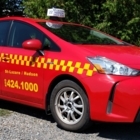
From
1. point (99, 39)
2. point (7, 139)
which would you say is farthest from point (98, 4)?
point (7, 139)

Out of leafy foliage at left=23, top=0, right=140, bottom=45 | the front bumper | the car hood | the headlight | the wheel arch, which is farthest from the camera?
leafy foliage at left=23, top=0, right=140, bottom=45

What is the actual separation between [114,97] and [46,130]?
1058 millimetres

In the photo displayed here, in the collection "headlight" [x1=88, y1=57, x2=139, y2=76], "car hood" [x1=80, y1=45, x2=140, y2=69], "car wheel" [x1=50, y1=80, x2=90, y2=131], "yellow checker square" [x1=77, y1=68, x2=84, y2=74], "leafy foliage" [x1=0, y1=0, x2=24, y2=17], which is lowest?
"car wheel" [x1=50, y1=80, x2=90, y2=131]

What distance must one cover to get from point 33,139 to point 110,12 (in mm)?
4187

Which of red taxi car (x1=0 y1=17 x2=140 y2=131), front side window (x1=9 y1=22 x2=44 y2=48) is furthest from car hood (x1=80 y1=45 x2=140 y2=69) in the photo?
front side window (x1=9 y1=22 x2=44 y2=48)

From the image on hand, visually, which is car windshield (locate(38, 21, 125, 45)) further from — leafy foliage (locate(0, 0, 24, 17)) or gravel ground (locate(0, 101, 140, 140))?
leafy foliage (locate(0, 0, 24, 17))

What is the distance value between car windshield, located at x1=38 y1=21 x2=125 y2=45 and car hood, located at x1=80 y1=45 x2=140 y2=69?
299 millimetres

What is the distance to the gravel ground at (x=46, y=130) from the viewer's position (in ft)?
15.8

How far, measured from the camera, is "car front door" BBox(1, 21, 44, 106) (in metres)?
5.36

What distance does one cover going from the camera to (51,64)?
16.9ft

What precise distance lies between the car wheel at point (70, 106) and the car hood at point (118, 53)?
492 millimetres

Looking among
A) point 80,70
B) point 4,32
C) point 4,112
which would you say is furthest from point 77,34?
point 4,112

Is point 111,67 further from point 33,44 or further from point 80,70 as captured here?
point 33,44

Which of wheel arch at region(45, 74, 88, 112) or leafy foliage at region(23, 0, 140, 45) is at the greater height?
leafy foliage at region(23, 0, 140, 45)
